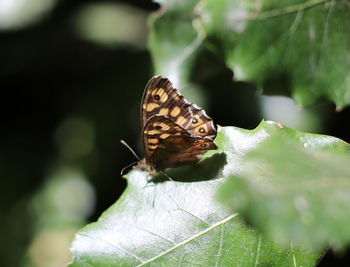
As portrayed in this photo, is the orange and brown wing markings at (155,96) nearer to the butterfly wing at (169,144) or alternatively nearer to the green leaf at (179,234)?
the butterfly wing at (169,144)

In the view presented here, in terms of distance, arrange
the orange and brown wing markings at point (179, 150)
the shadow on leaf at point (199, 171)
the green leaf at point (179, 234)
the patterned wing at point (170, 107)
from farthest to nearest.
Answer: the patterned wing at point (170, 107)
the orange and brown wing markings at point (179, 150)
the shadow on leaf at point (199, 171)
the green leaf at point (179, 234)

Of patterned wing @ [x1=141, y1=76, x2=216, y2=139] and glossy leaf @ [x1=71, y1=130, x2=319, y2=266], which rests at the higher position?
patterned wing @ [x1=141, y1=76, x2=216, y2=139]

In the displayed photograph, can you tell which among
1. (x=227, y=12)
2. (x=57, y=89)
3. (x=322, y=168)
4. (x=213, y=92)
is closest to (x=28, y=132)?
(x=57, y=89)

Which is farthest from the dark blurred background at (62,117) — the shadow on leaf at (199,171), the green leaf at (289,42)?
the green leaf at (289,42)

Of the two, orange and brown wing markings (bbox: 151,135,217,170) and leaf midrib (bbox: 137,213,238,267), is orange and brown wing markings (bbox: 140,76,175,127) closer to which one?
orange and brown wing markings (bbox: 151,135,217,170)

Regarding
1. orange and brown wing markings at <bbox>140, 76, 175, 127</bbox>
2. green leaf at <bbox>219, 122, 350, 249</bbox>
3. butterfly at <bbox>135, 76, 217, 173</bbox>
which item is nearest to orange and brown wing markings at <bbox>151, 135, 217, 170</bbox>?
butterfly at <bbox>135, 76, 217, 173</bbox>

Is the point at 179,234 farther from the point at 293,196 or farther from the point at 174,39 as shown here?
the point at 174,39

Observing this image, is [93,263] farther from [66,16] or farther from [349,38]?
[66,16]
